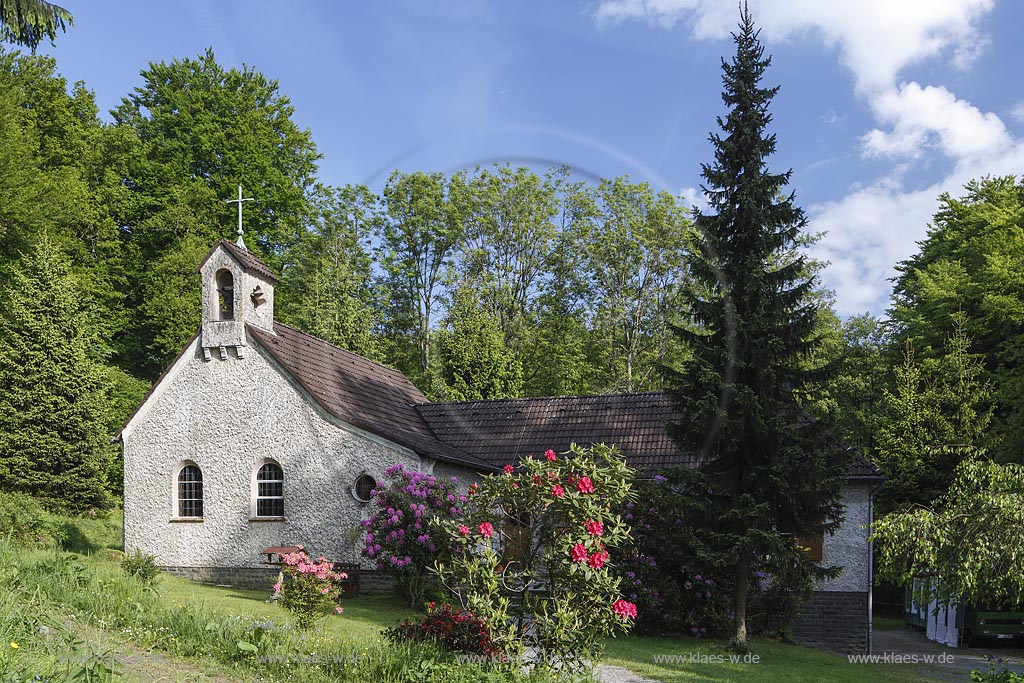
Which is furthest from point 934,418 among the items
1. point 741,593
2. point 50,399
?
point 50,399

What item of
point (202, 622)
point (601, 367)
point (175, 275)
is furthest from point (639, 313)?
point (202, 622)

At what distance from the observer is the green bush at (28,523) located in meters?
19.7

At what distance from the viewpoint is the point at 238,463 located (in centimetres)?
2023

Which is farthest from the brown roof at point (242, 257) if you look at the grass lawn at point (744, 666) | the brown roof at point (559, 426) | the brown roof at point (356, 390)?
the grass lawn at point (744, 666)

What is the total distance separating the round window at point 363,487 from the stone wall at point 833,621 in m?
10.2

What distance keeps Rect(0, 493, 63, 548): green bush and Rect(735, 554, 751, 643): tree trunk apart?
51.1ft

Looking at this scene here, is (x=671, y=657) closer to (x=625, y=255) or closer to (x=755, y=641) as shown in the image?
(x=755, y=641)

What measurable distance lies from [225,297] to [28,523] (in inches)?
291

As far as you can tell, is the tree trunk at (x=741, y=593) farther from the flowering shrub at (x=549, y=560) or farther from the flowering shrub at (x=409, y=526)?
the flowering shrub at (x=549, y=560)

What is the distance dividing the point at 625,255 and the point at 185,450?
1969 centimetres

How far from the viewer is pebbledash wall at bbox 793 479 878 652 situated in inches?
736

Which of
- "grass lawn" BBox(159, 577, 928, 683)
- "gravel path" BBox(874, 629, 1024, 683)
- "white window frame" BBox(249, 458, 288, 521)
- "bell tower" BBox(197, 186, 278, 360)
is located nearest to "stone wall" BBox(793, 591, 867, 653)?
"grass lawn" BBox(159, 577, 928, 683)

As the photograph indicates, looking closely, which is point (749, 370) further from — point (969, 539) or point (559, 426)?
point (559, 426)

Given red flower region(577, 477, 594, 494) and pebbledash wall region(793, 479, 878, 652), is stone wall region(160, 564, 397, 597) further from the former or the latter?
red flower region(577, 477, 594, 494)
